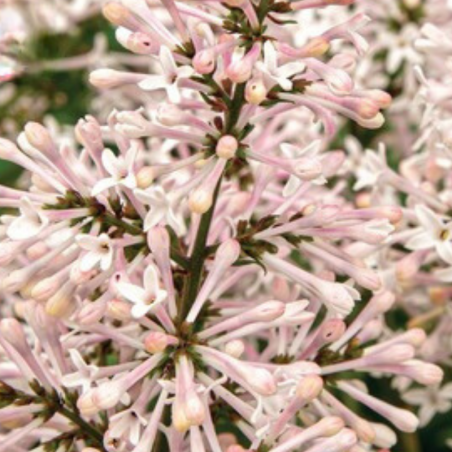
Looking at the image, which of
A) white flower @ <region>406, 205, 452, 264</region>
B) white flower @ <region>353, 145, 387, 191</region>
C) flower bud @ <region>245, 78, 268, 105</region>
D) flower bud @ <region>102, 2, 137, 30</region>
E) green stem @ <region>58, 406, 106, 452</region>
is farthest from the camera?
white flower @ <region>353, 145, 387, 191</region>

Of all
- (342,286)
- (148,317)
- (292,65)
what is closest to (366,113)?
(292,65)

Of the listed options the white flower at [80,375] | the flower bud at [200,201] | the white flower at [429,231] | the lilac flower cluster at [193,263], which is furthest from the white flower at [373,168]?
the white flower at [80,375]

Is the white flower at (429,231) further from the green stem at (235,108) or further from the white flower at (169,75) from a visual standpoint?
the white flower at (169,75)

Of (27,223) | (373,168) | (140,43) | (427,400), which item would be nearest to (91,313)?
(27,223)

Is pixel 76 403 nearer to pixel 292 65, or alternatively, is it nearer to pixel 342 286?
pixel 342 286

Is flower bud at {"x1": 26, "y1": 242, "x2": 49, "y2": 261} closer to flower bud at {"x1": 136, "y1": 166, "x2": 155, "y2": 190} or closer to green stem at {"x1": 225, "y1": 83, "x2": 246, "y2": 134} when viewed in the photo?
flower bud at {"x1": 136, "y1": 166, "x2": 155, "y2": 190}

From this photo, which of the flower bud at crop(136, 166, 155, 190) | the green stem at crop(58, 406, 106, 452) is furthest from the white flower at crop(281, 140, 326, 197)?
the green stem at crop(58, 406, 106, 452)

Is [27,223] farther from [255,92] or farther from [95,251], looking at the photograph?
[255,92]

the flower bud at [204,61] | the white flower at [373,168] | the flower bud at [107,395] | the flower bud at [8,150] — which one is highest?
the flower bud at [204,61]
